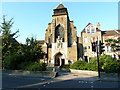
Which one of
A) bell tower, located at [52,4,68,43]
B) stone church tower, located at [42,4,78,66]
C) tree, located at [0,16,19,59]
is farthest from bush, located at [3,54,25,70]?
bell tower, located at [52,4,68,43]

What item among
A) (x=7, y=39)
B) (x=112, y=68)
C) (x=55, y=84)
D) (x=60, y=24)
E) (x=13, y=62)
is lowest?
(x=55, y=84)

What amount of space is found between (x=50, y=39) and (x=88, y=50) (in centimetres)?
1479

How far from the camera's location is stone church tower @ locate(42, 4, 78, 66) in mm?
37562

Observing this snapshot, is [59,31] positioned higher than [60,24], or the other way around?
[60,24]

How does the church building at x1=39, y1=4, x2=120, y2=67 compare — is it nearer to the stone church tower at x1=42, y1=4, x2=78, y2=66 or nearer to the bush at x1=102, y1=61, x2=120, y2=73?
the stone church tower at x1=42, y1=4, x2=78, y2=66

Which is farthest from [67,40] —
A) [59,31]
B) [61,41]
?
[59,31]

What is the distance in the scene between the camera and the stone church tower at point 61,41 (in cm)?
3756

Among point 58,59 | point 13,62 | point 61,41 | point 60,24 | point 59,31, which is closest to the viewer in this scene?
point 13,62

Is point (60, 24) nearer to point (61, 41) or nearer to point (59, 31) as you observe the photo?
point (59, 31)

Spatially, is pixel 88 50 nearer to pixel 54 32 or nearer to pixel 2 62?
pixel 54 32

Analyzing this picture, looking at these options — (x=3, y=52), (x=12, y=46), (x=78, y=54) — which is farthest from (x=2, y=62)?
(x=78, y=54)

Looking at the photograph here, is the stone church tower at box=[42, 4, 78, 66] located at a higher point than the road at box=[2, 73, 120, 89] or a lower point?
higher

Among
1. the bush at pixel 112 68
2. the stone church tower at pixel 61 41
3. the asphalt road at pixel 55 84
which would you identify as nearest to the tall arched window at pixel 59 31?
the stone church tower at pixel 61 41

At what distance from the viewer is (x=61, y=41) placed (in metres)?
38.8
